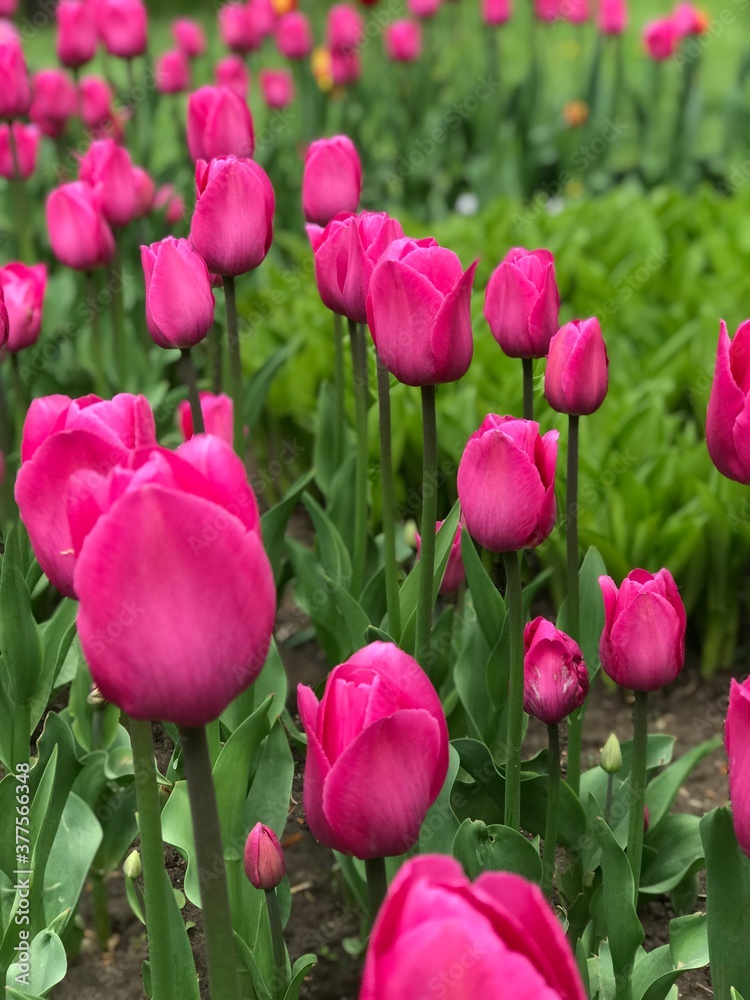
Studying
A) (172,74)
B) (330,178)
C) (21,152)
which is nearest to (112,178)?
(330,178)

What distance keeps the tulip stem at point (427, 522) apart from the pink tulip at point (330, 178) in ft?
2.25

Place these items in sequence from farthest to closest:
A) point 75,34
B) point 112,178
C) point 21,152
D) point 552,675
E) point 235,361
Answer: point 75,34, point 21,152, point 112,178, point 235,361, point 552,675

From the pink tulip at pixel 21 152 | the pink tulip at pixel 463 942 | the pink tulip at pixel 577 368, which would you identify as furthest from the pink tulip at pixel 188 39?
the pink tulip at pixel 463 942

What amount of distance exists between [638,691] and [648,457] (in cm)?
160

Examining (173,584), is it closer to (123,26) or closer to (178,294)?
(178,294)

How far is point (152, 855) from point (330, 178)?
118 centimetres

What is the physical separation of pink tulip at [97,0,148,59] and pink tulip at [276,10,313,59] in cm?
121

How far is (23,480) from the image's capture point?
99 cm

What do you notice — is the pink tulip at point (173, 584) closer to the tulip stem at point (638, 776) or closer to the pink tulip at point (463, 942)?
the pink tulip at point (463, 942)

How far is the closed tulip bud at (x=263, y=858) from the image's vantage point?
1231 mm

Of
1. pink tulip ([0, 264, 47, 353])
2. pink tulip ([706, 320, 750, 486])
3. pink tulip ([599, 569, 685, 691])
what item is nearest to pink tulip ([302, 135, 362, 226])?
pink tulip ([0, 264, 47, 353])

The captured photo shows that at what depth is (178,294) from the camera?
1489mm

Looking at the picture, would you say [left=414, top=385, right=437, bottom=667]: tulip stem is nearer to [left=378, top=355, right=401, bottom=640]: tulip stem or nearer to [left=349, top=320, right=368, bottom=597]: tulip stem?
[left=378, top=355, right=401, bottom=640]: tulip stem

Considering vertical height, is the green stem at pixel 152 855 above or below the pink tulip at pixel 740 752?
below
